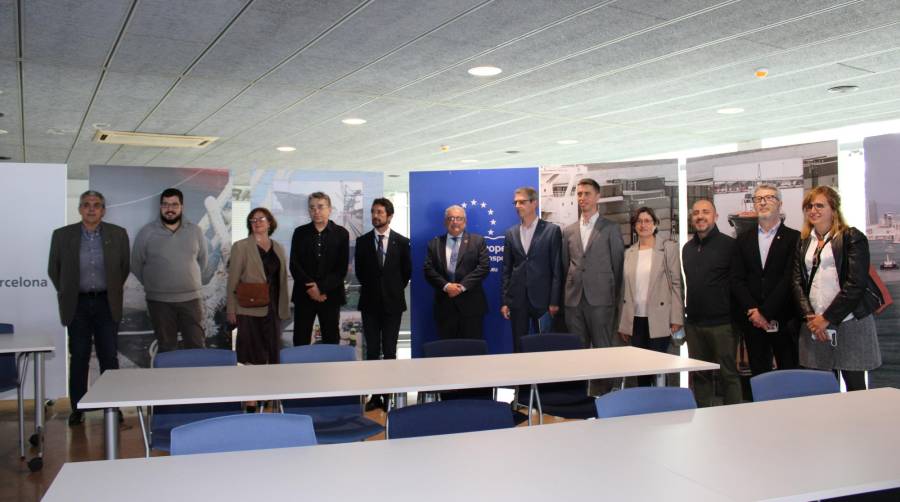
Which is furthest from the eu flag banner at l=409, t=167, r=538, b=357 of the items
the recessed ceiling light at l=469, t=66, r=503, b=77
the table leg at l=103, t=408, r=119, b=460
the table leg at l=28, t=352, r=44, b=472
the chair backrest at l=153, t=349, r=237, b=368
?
the table leg at l=103, t=408, r=119, b=460

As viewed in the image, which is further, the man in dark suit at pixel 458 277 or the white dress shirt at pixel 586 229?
the man in dark suit at pixel 458 277

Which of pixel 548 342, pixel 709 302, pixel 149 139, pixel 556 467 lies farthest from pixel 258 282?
pixel 556 467

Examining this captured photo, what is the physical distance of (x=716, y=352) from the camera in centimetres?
623

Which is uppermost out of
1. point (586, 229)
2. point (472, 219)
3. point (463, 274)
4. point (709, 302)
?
point (472, 219)

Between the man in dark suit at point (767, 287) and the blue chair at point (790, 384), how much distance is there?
7.17 feet

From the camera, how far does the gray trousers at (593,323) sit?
682 centimetres

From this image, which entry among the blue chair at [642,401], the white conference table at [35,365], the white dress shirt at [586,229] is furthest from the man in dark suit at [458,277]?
the blue chair at [642,401]

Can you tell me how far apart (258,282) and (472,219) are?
7.48 ft

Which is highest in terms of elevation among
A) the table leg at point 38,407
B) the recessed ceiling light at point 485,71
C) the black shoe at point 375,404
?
the recessed ceiling light at point 485,71

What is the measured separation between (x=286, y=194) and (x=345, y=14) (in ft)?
9.64

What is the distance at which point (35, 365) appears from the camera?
17.5 ft

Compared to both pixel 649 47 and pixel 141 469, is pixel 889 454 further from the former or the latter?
pixel 649 47

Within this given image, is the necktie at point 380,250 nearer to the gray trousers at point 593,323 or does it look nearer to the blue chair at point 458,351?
the gray trousers at point 593,323

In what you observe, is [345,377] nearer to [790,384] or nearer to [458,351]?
[458,351]
